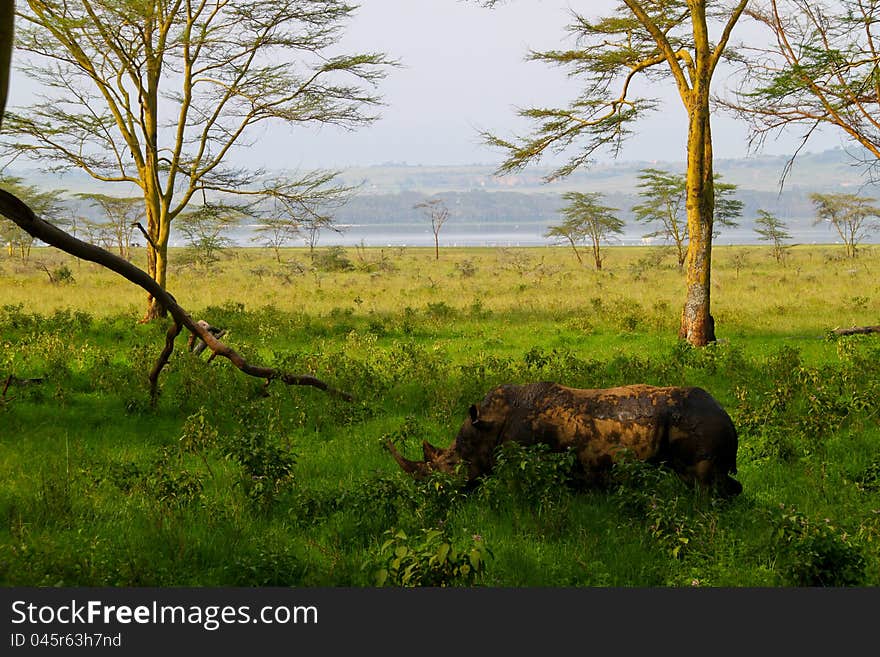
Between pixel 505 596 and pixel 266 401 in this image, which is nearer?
pixel 505 596

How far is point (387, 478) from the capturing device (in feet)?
17.9

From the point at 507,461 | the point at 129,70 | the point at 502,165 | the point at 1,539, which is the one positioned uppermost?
the point at 129,70

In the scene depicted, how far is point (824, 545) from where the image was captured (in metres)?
4.12

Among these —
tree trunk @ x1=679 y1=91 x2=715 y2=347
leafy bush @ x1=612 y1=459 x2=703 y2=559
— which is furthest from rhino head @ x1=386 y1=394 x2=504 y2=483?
tree trunk @ x1=679 y1=91 x2=715 y2=347

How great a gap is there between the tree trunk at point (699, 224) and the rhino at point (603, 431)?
7710mm

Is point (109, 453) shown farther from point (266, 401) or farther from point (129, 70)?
point (129, 70)

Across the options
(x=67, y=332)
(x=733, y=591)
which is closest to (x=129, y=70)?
(x=67, y=332)

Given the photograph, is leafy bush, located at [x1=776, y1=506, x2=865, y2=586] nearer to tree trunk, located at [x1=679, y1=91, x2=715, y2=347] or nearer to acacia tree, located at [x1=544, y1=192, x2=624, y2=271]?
tree trunk, located at [x1=679, y1=91, x2=715, y2=347]

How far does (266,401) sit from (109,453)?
1.80 meters

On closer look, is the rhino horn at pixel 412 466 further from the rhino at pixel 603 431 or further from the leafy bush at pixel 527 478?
the leafy bush at pixel 527 478

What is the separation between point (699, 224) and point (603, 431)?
27.9ft

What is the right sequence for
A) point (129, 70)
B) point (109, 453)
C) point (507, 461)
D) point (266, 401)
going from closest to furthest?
point (507, 461), point (109, 453), point (266, 401), point (129, 70)

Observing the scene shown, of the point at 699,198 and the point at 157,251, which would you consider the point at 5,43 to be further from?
the point at 157,251

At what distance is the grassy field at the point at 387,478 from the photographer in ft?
14.4
